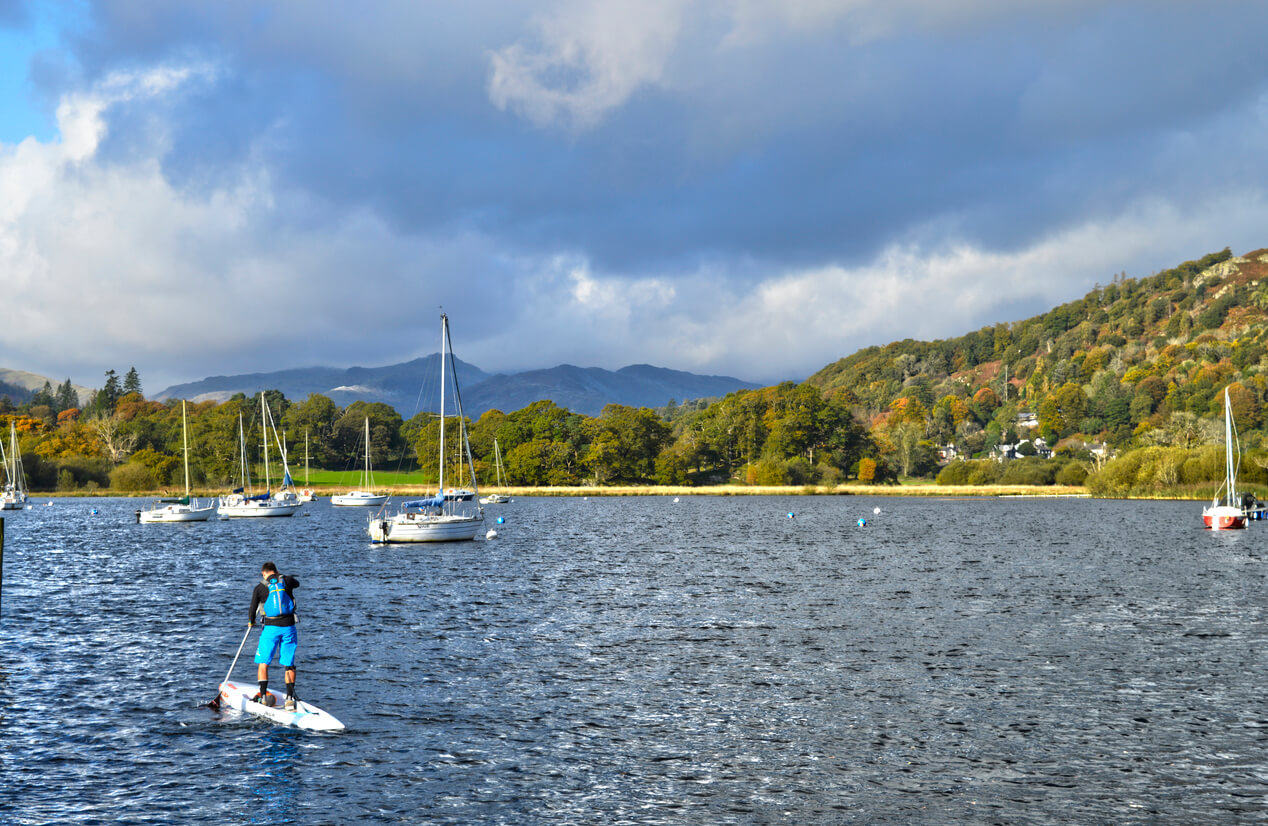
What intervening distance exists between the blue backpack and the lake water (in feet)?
8.52

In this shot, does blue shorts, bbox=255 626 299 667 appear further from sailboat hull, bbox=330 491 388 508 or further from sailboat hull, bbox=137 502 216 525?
sailboat hull, bbox=330 491 388 508

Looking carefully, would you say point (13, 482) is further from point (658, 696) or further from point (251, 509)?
point (658, 696)

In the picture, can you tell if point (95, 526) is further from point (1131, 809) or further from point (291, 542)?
point (1131, 809)

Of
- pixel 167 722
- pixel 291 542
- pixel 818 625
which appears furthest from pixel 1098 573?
pixel 291 542

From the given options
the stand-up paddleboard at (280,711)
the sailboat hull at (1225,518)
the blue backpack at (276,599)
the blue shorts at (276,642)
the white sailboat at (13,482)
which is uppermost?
the white sailboat at (13,482)

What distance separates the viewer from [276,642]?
23.8m

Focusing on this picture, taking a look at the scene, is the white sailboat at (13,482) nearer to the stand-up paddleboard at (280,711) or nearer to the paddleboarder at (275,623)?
the stand-up paddleboard at (280,711)

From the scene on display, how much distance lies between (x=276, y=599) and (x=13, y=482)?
16478 centimetres

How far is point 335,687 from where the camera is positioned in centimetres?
2692

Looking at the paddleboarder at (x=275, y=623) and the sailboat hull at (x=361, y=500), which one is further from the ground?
the sailboat hull at (x=361, y=500)

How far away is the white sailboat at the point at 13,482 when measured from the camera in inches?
5807

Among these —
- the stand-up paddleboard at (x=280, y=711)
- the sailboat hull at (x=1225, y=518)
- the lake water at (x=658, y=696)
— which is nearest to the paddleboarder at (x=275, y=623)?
the stand-up paddleboard at (x=280, y=711)

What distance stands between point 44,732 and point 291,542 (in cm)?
6062

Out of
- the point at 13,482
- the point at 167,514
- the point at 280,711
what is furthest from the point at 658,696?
the point at 13,482
